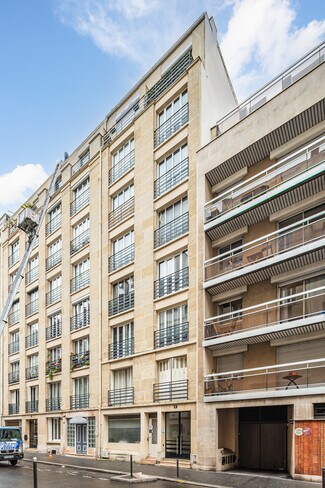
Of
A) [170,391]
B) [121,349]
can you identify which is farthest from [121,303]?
[170,391]

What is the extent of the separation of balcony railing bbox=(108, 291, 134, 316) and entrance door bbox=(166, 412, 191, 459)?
6.80 meters

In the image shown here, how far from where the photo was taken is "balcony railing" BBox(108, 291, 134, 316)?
95.9 feet

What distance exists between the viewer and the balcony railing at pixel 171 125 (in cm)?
2670

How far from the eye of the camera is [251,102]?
928 inches

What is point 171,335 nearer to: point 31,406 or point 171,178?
point 171,178

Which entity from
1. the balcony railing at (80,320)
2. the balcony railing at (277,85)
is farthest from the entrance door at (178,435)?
the balcony railing at (277,85)

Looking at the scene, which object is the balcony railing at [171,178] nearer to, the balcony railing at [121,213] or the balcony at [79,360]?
the balcony railing at [121,213]

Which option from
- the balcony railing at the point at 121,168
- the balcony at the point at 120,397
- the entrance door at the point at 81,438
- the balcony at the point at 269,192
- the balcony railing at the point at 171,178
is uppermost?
the balcony railing at the point at 121,168

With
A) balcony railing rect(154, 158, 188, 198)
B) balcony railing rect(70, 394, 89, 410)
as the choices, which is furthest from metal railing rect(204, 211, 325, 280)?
balcony railing rect(70, 394, 89, 410)

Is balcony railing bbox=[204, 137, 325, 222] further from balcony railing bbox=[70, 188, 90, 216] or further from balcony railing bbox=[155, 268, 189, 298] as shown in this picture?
balcony railing bbox=[70, 188, 90, 216]

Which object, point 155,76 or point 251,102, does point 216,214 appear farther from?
point 155,76

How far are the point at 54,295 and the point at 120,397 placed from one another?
1274 centimetres

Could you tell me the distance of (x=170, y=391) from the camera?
24.8 meters

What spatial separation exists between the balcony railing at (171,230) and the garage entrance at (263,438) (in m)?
8.97
